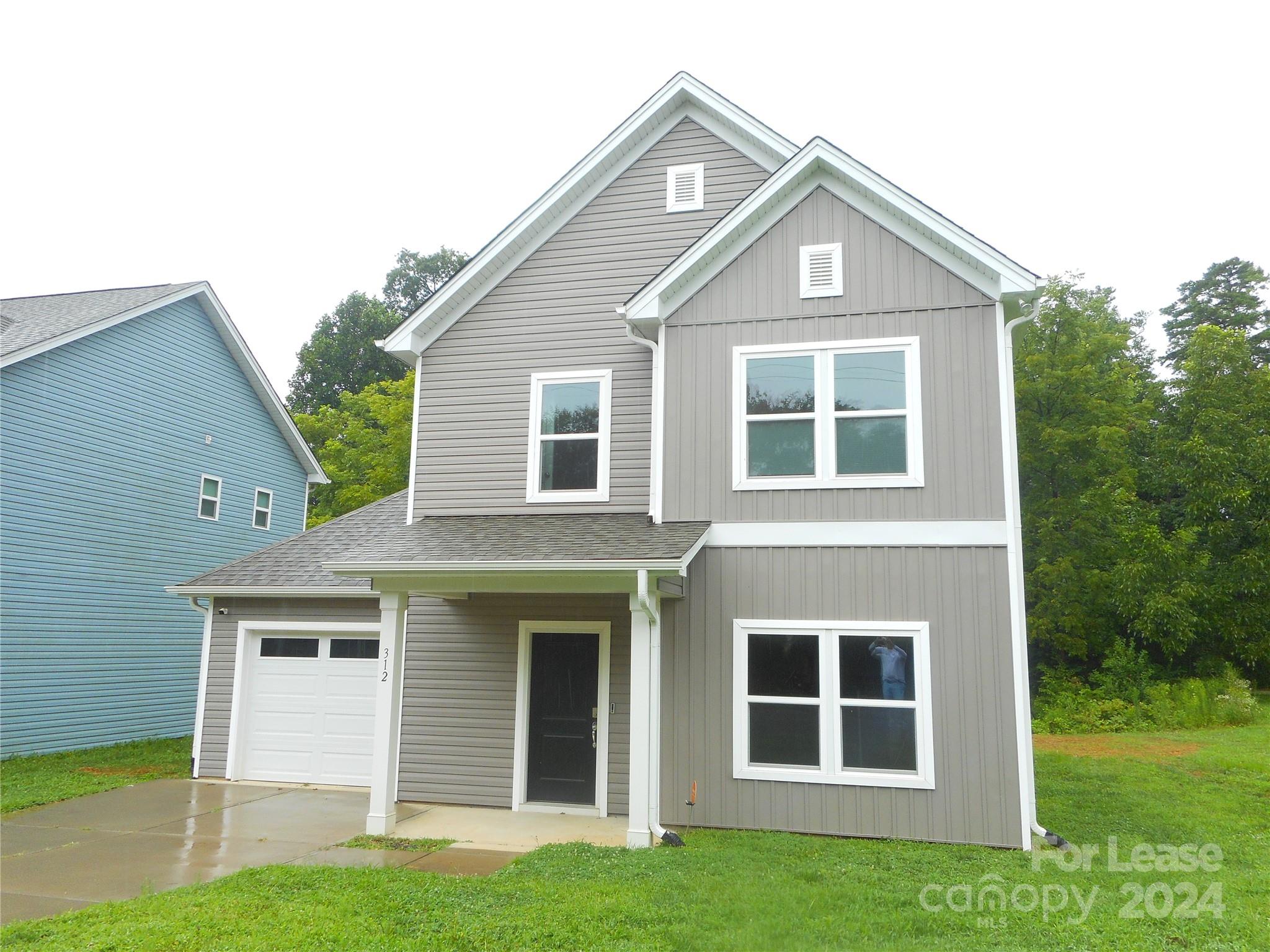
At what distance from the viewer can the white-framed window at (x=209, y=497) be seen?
1689 centimetres

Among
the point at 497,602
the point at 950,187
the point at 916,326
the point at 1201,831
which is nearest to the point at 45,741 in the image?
Answer: the point at 497,602

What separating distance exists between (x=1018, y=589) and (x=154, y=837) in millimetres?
8775

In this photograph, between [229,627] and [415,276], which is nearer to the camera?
[229,627]

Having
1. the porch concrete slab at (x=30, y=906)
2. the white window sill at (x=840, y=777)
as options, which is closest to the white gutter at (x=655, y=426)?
the white window sill at (x=840, y=777)

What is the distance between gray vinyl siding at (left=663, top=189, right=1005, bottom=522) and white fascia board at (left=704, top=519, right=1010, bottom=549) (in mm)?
72

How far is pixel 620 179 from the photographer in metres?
10.9

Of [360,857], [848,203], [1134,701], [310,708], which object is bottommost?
[360,857]

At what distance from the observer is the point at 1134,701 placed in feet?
58.6

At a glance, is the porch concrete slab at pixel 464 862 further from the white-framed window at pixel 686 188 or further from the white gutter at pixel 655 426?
the white-framed window at pixel 686 188

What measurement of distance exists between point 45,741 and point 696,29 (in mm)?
14778

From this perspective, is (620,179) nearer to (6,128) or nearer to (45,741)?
(6,128)

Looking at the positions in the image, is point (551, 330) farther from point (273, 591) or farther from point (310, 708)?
point (310, 708)

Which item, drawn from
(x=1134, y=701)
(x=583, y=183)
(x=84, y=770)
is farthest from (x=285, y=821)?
(x=1134, y=701)

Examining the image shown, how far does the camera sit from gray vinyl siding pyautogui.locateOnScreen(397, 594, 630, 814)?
959 centimetres
